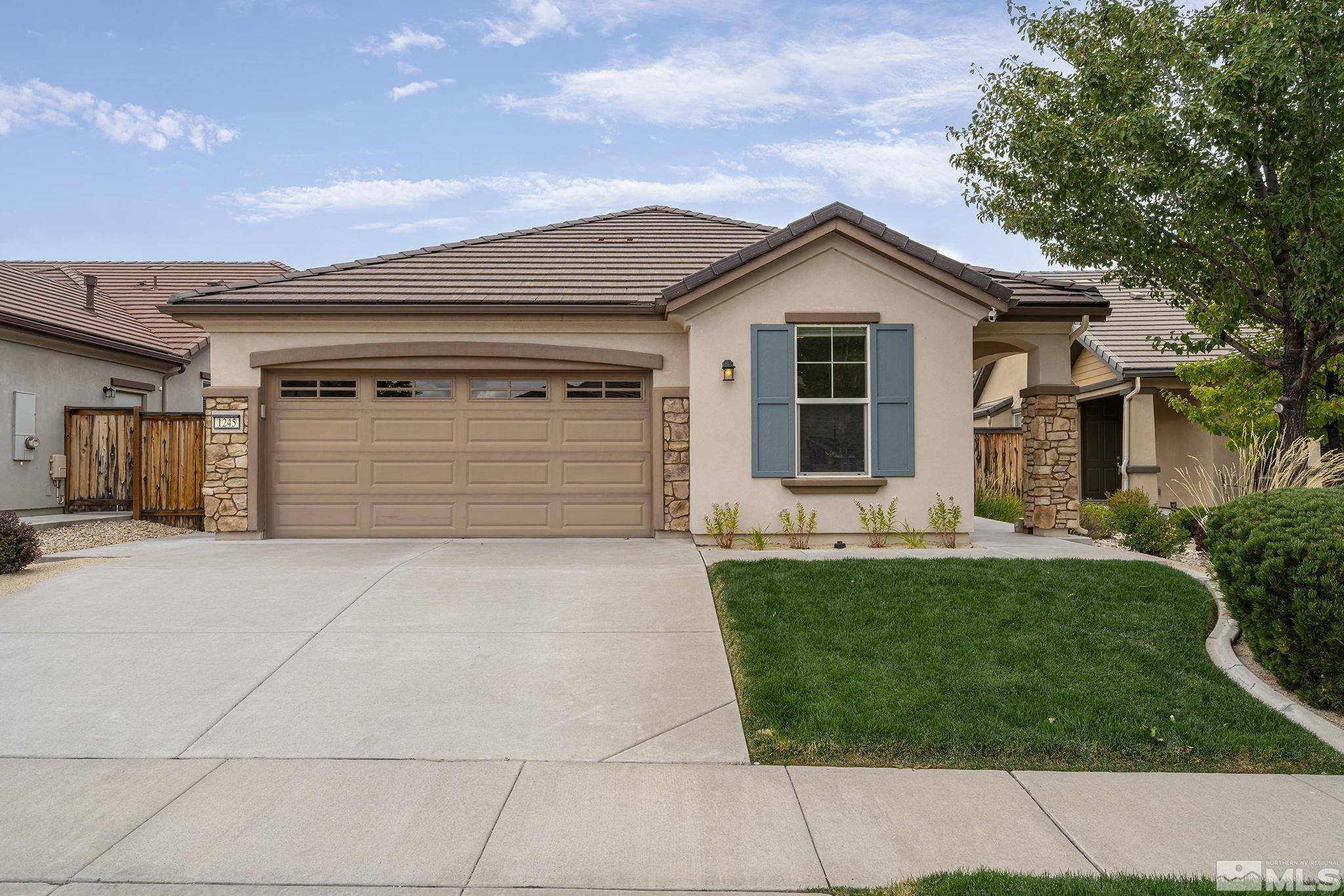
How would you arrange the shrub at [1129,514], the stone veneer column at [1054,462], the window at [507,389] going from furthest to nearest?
the stone veneer column at [1054,462] < the window at [507,389] < the shrub at [1129,514]

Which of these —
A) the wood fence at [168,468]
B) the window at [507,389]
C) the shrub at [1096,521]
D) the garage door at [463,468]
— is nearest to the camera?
the shrub at [1096,521]

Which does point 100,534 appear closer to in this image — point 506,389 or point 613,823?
point 506,389

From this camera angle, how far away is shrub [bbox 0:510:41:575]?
8.31 meters

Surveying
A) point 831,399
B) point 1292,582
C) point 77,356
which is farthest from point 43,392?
point 1292,582

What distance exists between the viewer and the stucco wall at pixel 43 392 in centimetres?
1302

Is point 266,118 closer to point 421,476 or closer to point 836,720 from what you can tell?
point 421,476

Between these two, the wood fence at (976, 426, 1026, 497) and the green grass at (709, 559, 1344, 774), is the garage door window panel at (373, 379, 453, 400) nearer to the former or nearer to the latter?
the green grass at (709, 559, 1344, 774)

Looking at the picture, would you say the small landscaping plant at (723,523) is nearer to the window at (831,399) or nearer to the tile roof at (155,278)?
the window at (831,399)

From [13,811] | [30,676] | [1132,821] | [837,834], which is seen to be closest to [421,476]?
[30,676]

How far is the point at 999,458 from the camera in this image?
15602 millimetres

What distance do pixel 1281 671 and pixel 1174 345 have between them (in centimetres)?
520

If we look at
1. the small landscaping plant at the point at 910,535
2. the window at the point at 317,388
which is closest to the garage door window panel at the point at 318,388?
the window at the point at 317,388

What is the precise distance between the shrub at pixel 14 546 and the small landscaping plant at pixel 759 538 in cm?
803

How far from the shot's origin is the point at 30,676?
18.4 ft
